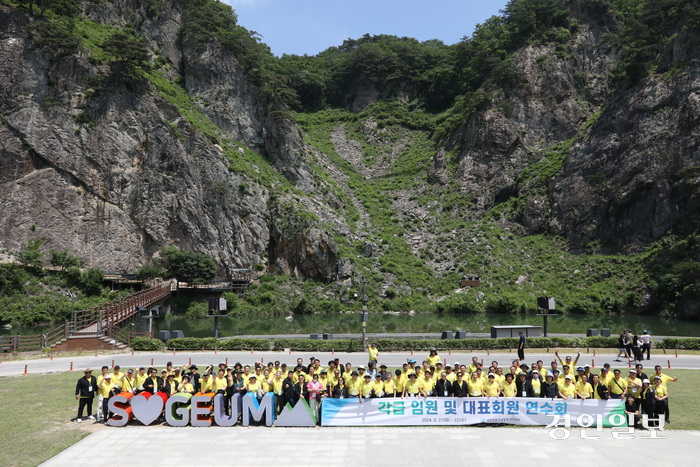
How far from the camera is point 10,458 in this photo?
450 inches

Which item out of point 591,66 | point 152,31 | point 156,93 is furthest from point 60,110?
point 591,66

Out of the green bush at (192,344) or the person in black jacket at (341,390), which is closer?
the person in black jacket at (341,390)

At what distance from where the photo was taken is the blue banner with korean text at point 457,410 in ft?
45.5

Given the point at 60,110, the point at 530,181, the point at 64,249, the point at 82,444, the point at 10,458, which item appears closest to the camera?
the point at 10,458

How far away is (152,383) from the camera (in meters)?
14.9

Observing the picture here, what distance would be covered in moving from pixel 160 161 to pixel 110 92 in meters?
11.3

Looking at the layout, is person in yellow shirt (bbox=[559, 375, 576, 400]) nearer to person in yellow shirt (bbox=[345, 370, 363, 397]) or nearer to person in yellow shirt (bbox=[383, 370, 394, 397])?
person in yellow shirt (bbox=[383, 370, 394, 397])

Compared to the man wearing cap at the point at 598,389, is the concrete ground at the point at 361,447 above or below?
below

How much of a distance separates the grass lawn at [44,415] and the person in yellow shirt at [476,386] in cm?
574

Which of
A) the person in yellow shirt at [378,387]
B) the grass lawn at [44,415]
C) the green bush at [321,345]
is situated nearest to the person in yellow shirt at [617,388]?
the grass lawn at [44,415]

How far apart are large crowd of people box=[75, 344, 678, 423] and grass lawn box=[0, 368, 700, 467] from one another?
94 cm

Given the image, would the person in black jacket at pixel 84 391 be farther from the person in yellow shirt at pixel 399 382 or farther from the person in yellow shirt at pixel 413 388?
the person in yellow shirt at pixel 413 388

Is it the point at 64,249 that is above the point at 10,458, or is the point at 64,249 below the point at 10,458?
above

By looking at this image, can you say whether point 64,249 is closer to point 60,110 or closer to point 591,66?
point 60,110
